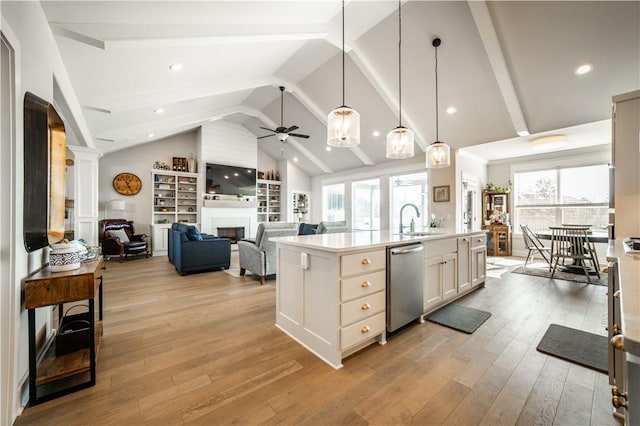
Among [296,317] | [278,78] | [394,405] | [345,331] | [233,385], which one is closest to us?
[394,405]

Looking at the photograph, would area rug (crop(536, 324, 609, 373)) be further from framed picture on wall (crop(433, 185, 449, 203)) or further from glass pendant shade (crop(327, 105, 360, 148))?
framed picture on wall (crop(433, 185, 449, 203))

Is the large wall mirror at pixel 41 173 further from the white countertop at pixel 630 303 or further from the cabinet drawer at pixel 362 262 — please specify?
the white countertop at pixel 630 303

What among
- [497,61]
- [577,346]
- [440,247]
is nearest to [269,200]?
[440,247]

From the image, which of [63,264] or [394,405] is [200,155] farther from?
[394,405]

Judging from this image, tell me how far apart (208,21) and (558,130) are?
592cm

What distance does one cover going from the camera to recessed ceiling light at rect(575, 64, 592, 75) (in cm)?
347

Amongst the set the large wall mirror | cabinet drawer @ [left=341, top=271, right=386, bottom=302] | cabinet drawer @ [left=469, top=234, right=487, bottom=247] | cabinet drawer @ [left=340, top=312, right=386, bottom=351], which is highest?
the large wall mirror

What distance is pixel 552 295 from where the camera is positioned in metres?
3.62

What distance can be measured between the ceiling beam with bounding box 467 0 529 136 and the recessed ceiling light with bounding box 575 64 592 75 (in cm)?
71

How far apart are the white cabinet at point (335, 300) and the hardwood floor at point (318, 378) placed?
0.12 m

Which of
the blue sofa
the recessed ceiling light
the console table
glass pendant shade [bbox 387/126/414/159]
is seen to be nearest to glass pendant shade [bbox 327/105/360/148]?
glass pendant shade [bbox 387/126/414/159]

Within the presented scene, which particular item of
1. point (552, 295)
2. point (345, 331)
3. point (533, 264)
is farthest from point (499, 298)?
point (533, 264)

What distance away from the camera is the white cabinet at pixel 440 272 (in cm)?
283

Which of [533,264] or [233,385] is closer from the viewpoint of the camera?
[233,385]
